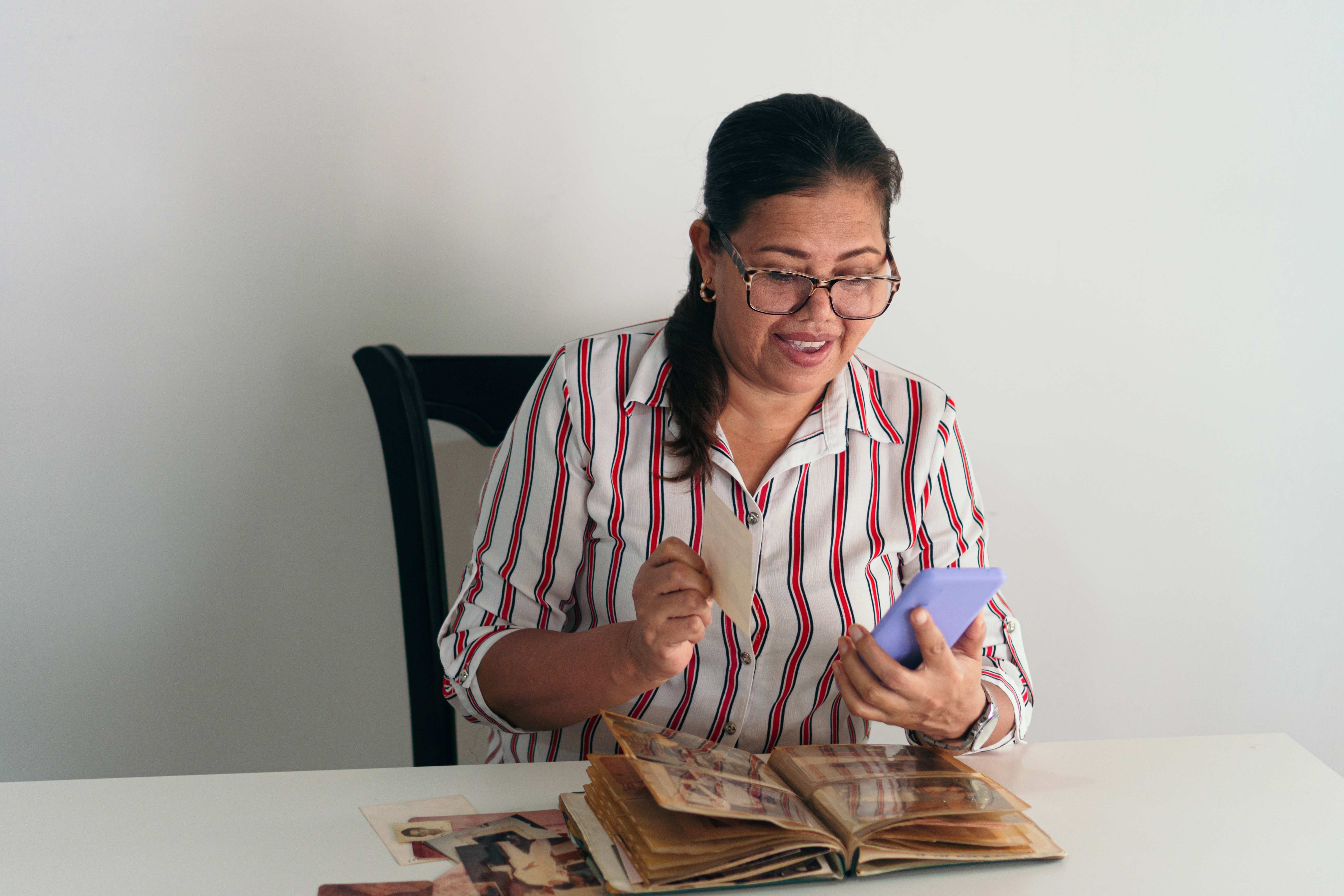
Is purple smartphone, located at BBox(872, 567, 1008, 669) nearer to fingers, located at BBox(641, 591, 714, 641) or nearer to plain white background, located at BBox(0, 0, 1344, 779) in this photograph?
fingers, located at BBox(641, 591, 714, 641)

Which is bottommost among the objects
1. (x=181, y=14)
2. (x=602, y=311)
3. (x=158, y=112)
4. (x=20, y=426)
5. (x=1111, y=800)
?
(x=1111, y=800)

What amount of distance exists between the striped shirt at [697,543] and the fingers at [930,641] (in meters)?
0.26

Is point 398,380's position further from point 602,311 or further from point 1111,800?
point 1111,800

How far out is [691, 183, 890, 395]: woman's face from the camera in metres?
1.15

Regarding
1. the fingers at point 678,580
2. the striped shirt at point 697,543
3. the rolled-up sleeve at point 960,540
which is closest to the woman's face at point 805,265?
the striped shirt at point 697,543

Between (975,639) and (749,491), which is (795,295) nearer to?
(749,491)

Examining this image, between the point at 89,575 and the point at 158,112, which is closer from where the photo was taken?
Answer: the point at 158,112

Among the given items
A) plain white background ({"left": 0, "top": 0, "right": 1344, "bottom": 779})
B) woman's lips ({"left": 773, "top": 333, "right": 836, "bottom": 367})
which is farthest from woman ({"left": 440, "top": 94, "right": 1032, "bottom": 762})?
plain white background ({"left": 0, "top": 0, "right": 1344, "bottom": 779})

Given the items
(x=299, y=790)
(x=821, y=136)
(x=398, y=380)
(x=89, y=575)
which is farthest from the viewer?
(x=89, y=575)

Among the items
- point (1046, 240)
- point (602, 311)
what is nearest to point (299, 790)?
point (602, 311)

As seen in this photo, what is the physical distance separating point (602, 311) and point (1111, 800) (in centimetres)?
104

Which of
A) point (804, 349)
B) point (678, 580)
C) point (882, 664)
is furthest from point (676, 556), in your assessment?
point (804, 349)

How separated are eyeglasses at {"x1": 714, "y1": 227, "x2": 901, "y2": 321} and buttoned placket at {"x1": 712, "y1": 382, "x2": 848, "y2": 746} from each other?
0.56 feet

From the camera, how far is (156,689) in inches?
67.4
